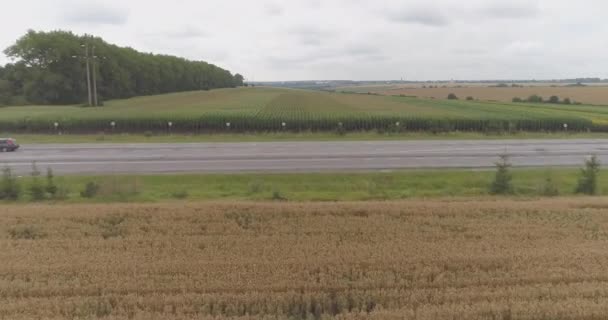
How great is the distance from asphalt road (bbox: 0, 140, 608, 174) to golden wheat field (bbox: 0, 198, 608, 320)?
30.5 feet

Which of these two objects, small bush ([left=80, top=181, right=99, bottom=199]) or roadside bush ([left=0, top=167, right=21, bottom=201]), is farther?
small bush ([left=80, top=181, right=99, bottom=199])

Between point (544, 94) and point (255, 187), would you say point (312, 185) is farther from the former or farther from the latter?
point (544, 94)

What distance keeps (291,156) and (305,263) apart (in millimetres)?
17297

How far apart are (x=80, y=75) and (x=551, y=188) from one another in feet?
254

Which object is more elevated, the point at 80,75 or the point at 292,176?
the point at 80,75

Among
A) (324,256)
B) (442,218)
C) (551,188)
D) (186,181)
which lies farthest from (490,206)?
(186,181)

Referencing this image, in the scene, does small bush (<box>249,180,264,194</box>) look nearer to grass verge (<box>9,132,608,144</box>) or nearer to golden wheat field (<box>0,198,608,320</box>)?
golden wheat field (<box>0,198,608,320</box>)

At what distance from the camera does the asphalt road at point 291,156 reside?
22625 mm

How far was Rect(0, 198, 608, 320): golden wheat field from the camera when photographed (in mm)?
7059

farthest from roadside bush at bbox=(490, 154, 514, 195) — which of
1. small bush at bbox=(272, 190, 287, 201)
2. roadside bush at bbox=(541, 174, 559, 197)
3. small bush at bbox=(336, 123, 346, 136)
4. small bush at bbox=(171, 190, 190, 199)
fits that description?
small bush at bbox=(336, 123, 346, 136)

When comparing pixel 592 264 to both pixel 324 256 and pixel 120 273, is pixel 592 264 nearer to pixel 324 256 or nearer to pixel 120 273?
pixel 324 256

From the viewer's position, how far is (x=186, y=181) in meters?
19.5

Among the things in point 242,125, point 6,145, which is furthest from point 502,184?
point 6,145

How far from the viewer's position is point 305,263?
8.76 metres
